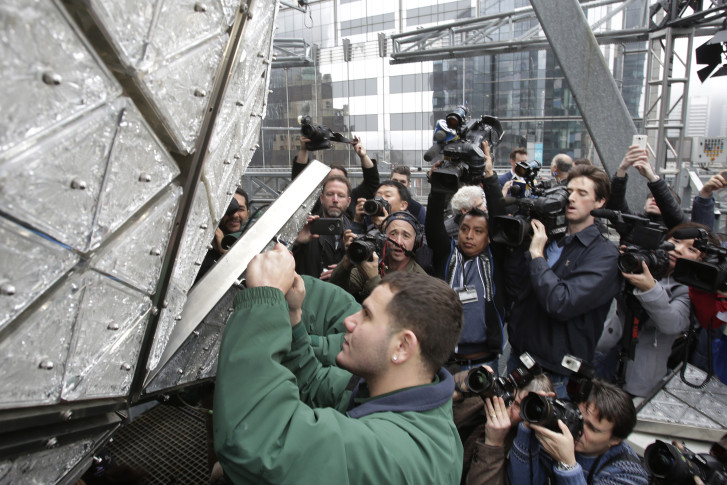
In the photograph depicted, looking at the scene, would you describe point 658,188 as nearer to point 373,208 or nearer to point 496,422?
point 373,208

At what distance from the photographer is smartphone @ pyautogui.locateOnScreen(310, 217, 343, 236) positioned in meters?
2.50

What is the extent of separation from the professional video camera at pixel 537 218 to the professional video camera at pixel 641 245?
0.76 feet

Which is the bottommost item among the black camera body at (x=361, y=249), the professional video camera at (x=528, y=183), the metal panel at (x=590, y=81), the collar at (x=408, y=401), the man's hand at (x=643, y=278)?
the man's hand at (x=643, y=278)

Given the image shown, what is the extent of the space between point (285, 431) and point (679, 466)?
1.53 m

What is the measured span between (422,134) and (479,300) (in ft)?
25.3

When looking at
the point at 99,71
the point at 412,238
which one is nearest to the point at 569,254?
the point at 412,238

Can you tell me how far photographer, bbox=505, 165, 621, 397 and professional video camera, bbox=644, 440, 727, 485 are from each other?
76cm


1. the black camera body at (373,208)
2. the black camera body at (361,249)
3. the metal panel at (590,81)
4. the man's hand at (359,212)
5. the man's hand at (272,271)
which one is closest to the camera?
the man's hand at (272,271)

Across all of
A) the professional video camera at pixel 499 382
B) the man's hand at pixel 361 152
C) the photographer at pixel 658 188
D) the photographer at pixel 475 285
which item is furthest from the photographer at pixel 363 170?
the professional video camera at pixel 499 382

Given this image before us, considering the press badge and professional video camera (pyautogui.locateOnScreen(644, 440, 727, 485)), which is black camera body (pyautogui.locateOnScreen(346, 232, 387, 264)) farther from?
professional video camera (pyautogui.locateOnScreen(644, 440, 727, 485))

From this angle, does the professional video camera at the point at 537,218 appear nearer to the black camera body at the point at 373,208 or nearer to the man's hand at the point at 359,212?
the black camera body at the point at 373,208

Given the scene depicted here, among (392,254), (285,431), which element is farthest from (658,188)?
(285,431)

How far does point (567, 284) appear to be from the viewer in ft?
8.07

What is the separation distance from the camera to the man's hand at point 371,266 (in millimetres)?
2582
